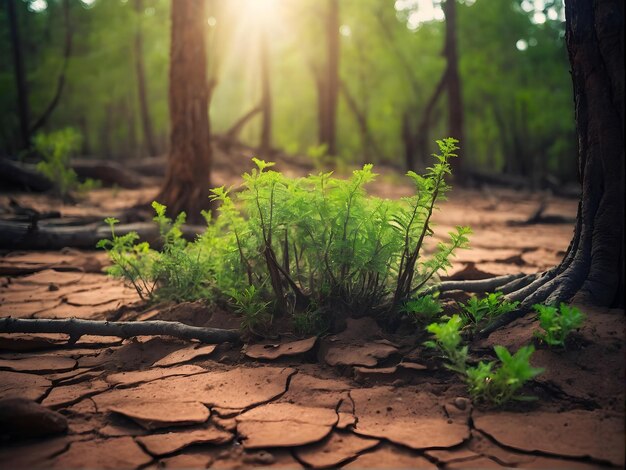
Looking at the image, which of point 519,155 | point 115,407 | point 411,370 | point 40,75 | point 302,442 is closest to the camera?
point 302,442

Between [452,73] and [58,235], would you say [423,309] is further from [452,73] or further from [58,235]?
[452,73]

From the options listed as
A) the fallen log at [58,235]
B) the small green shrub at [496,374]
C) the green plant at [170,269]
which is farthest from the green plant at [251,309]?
the fallen log at [58,235]

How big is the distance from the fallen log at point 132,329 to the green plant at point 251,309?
0.34 ft

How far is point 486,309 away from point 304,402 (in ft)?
4.34

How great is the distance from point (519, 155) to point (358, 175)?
18776 millimetres

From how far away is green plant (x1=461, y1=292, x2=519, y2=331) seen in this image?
9.49 ft

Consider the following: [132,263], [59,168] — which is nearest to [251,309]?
[132,263]

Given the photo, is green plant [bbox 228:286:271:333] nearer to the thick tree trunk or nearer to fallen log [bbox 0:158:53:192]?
the thick tree trunk

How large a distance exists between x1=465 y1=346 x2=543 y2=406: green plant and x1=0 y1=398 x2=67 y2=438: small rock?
1812 millimetres

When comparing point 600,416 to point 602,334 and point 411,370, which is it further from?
point 411,370

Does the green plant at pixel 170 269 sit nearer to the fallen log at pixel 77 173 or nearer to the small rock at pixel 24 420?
the small rock at pixel 24 420

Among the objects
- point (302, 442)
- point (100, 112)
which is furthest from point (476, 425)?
point (100, 112)

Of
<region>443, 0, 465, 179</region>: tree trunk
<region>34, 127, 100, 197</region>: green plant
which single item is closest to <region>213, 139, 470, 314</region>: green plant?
<region>34, 127, 100, 197</region>: green plant

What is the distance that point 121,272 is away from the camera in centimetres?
379
